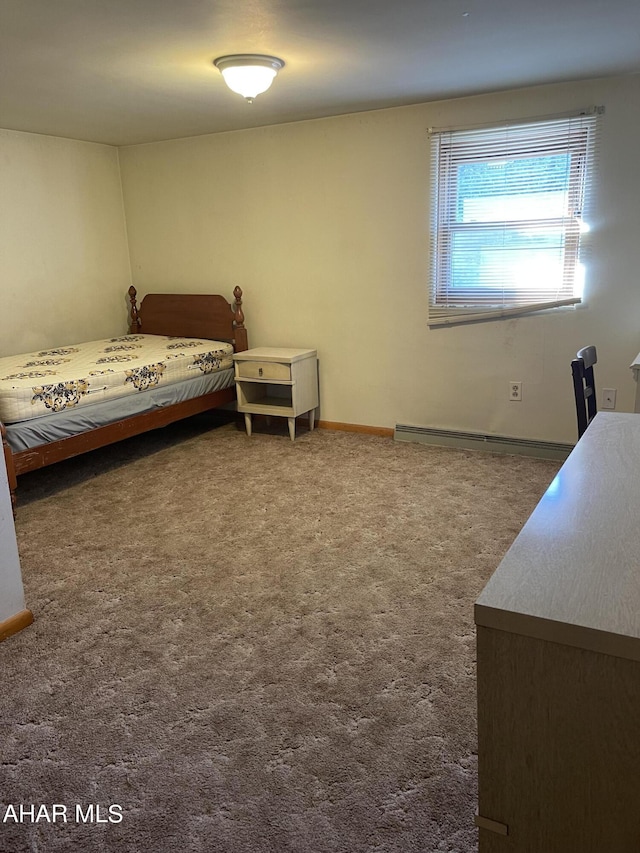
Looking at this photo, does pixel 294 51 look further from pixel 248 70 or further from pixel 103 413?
pixel 103 413

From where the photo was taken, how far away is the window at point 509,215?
140 inches

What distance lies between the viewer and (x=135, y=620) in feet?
7.60

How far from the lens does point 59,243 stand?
183 inches

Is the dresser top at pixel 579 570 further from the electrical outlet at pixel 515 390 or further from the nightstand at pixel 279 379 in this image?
the nightstand at pixel 279 379

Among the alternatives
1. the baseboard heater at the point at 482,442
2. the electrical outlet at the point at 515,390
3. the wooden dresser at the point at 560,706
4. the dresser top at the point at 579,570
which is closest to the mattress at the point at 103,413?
the baseboard heater at the point at 482,442

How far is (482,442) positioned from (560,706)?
11.0ft

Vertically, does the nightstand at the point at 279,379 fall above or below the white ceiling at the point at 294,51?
below

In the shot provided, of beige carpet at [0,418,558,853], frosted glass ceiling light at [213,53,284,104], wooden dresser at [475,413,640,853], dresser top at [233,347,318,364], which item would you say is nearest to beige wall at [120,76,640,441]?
dresser top at [233,347,318,364]

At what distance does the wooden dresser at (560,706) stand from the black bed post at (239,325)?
396cm

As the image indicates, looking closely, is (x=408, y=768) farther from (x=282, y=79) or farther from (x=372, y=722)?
(x=282, y=79)

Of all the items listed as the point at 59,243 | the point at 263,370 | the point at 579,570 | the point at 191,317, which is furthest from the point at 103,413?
the point at 579,570

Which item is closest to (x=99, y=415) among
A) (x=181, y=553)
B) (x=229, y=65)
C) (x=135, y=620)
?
(x=181, y=553)

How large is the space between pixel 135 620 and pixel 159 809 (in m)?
0.88

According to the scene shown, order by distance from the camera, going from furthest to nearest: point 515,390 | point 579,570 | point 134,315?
point 134,315 < point 515,390 < point 579,570
